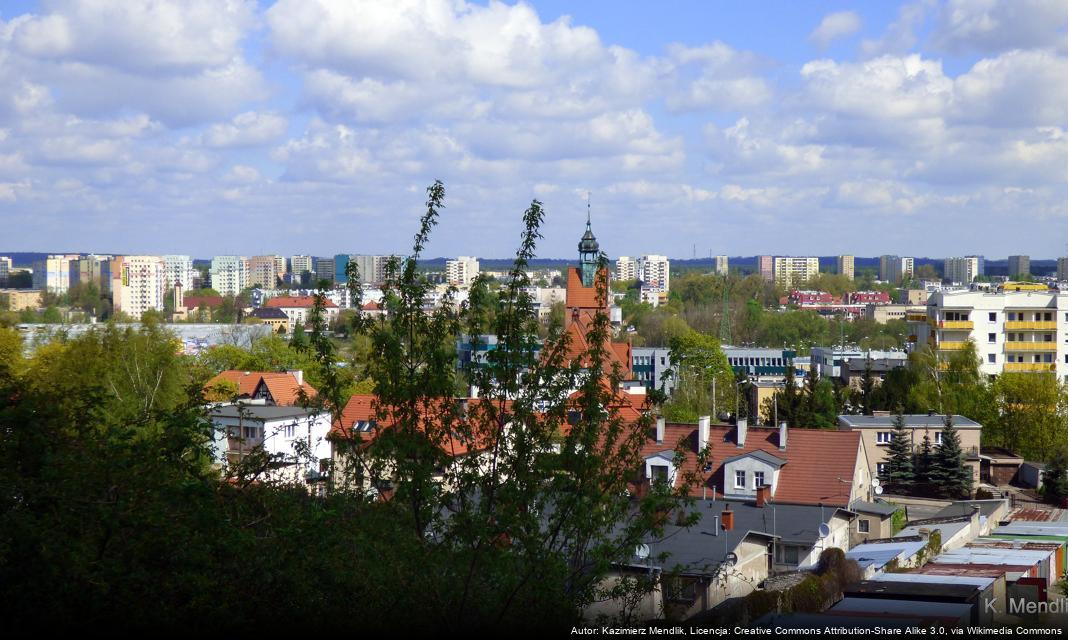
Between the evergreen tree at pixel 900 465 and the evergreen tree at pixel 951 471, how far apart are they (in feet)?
1.85

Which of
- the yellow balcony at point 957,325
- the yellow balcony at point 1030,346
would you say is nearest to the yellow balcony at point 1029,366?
the yellow balcony at point 1030,346

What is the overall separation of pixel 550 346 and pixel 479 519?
1496 mm

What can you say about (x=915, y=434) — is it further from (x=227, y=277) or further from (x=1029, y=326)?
(x=227, y=277)

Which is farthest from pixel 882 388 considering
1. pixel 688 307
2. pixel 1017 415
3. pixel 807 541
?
pixel 688 307

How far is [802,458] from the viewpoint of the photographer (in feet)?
75.7

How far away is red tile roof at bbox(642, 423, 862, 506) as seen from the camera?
72.7ft

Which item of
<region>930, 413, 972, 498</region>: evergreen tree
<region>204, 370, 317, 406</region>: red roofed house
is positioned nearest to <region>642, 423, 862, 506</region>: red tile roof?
<region>930, 413, 972, 498</region>: evergreen tree

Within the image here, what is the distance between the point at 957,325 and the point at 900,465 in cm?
1867

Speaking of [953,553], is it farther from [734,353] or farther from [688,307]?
[688,307]

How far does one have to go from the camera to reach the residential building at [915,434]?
28.9 meters

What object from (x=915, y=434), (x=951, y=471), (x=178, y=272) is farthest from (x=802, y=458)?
(x=178, y=272)

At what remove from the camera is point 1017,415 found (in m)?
33.2

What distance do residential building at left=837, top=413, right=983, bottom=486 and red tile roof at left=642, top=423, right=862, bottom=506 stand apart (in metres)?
5.71

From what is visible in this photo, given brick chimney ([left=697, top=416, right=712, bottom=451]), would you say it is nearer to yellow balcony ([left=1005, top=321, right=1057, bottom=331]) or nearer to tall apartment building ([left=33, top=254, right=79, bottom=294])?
yellow balcony ([left=1005, top=321, right=1057, bottom=331])
